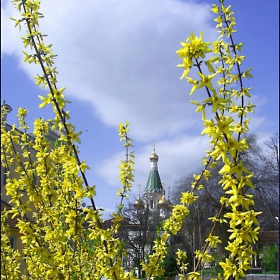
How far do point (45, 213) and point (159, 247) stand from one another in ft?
3.71

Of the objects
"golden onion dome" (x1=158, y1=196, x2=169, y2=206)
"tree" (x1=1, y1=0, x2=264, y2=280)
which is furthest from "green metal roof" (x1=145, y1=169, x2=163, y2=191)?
"tree" (x1=1, y1=0, x2=264, y2=280)

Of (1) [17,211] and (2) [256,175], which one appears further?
(2) [256,175]

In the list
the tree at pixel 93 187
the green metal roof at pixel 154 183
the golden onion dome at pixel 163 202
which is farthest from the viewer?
the green metal roof at pixel 154 183

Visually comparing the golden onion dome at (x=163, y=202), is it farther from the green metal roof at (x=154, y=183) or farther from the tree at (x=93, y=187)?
the tree at (x=93, y=187)

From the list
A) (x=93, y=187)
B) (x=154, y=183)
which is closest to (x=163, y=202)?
(x=154, y=183)

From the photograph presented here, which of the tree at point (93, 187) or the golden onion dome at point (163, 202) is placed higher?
the golden onion dome at point (163, 202)

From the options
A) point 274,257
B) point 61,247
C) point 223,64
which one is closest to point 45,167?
point 61,247

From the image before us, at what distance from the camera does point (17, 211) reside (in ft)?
11.2

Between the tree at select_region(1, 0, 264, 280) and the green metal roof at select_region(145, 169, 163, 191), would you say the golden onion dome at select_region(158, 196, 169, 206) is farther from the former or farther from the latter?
the tree at select_region(1, 0, 264, 280)

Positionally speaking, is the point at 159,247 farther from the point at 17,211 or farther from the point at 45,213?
the point at 17,211

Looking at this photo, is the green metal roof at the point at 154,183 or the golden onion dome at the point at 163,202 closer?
the golden onion dome at the point at 163,202

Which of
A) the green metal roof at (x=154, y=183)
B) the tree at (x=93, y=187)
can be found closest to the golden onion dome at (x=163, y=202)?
the green metal roof at (x=154, y=183)

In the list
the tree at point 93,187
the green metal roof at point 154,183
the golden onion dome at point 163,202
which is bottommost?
the tree at point 93,187

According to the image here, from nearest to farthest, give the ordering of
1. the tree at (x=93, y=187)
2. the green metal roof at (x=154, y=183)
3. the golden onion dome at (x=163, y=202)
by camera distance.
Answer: the tree at (x=93, y=187) → the golden onion dome at (x=163, y=202) → the green metal roof at (x=154, y=183)
